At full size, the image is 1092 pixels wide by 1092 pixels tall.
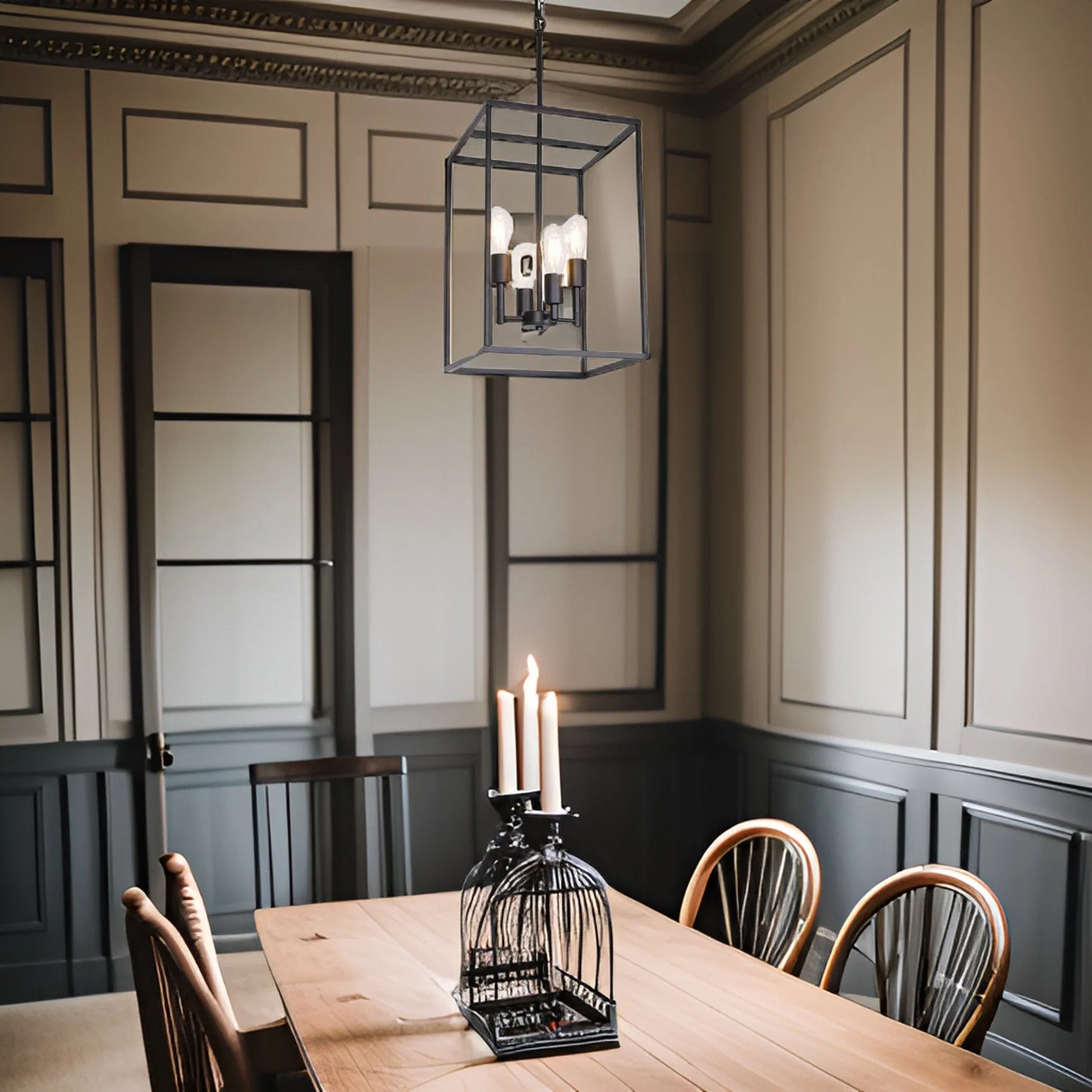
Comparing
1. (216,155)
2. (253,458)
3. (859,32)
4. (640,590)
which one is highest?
(859,32)

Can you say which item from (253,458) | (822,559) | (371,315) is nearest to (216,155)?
(371,315)

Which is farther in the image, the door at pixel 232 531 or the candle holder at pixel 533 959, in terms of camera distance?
the door at pixel 232 531

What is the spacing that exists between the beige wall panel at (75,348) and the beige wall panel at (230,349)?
0.22m

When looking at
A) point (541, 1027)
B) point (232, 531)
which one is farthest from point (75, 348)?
point (541, 1027)

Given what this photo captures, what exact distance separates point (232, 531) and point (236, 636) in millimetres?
325

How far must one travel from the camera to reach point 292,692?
3875mm

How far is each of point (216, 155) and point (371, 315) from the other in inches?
25.8

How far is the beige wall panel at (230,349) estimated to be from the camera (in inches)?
148

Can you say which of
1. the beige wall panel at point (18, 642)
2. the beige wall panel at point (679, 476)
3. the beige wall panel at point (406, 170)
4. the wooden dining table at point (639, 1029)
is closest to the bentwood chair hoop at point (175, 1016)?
the wooden dining table at point (639, 1029)

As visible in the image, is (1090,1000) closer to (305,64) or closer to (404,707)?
(404,707)

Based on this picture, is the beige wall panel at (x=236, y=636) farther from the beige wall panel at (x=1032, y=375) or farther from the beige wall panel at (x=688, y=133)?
the beige wall panel at (x=1032, y=375)

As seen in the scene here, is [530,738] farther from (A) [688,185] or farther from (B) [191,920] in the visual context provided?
(A) [688,185]

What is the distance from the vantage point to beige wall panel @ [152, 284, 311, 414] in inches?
148

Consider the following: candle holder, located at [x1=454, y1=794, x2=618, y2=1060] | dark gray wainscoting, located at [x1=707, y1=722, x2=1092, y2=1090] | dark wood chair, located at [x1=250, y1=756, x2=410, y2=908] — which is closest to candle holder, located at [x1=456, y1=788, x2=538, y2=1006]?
candle holder, located at [x1=454, y1=794, x2=618, y2=1060]
